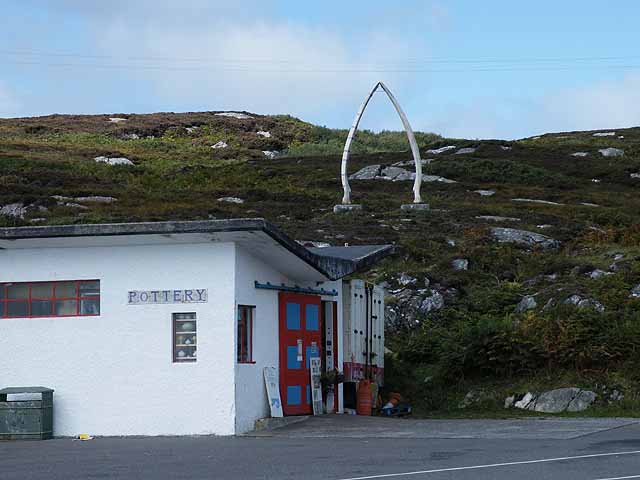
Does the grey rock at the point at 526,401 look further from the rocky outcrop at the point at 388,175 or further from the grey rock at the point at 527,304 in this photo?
the rocky outcrop at the point at 388,175

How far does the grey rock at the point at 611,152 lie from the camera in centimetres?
8669

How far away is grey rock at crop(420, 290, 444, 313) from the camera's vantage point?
106ft

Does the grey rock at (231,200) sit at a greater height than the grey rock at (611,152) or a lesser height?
lesser

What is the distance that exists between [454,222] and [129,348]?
27.8 m

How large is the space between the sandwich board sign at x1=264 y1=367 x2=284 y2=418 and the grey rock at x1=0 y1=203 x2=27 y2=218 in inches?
1219

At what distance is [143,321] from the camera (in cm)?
2042

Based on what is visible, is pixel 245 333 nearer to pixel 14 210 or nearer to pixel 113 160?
pixel 14 210

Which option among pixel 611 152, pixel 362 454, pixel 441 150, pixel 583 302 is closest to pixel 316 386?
pixel 362 454

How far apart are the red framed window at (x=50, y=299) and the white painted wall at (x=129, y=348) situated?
0.16m

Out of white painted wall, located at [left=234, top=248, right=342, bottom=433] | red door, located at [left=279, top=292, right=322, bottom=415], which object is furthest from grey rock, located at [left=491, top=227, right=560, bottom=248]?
white painted wall, located at [left=234, top=248, right=342, bottom=433]

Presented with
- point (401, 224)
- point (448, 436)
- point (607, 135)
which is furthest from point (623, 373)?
point (607, 135)

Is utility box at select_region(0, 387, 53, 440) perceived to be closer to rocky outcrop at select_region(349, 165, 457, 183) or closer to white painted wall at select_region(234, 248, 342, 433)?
white painted wall at select_region(234, 248, 342, 433)

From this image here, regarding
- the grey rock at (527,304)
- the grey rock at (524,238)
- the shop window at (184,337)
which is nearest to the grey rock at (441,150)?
the grey rock at (524,238)

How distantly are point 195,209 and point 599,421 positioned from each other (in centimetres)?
3341
